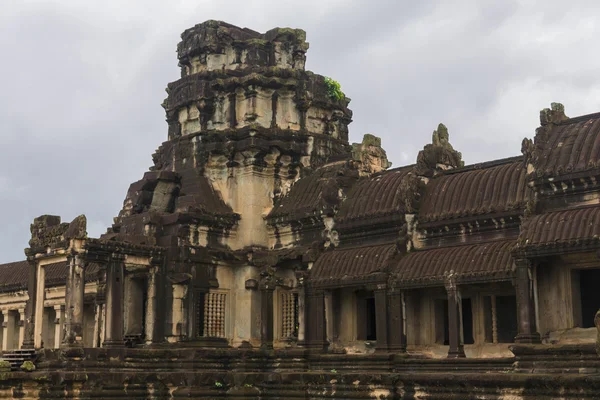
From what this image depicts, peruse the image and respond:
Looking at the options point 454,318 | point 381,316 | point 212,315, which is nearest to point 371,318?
point 381,316

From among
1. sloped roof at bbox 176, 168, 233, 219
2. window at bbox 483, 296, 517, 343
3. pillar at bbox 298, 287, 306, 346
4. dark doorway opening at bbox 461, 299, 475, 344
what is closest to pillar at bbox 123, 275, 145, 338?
sloped roof at bbox 176, 168, 233, 219

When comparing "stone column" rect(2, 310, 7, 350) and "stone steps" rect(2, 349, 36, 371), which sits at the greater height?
"stone column" rect(2, 310, 7, 350)

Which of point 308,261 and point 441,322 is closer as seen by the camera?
point 441,322

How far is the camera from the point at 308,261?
2600 centimetres

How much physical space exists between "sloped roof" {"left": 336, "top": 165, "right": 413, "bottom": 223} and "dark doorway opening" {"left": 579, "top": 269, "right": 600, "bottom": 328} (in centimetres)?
547

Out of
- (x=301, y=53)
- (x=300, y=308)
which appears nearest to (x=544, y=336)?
(x=300, y=308)

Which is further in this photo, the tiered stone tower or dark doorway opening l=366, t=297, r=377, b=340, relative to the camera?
the tiered stone tower

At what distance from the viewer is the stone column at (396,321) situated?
23312 mm

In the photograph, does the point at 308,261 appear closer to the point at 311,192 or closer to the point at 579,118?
the point at 311,192

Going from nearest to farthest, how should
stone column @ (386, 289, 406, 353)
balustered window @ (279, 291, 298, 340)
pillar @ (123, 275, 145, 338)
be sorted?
stone column @ (386, 289, 406, 353) < pillar @ (123, 275, 145, 338) < balustered window @ (279, 291, 298, 340)

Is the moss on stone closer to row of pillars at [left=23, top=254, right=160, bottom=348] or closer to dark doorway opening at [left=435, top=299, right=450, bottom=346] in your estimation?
row of pillars at [left=23, top=254, right=160, bottom=348]

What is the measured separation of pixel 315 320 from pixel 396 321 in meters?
3.01

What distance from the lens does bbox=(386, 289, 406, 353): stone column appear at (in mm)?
23312

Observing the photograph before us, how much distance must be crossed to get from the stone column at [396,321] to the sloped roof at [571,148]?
16.4 feet
